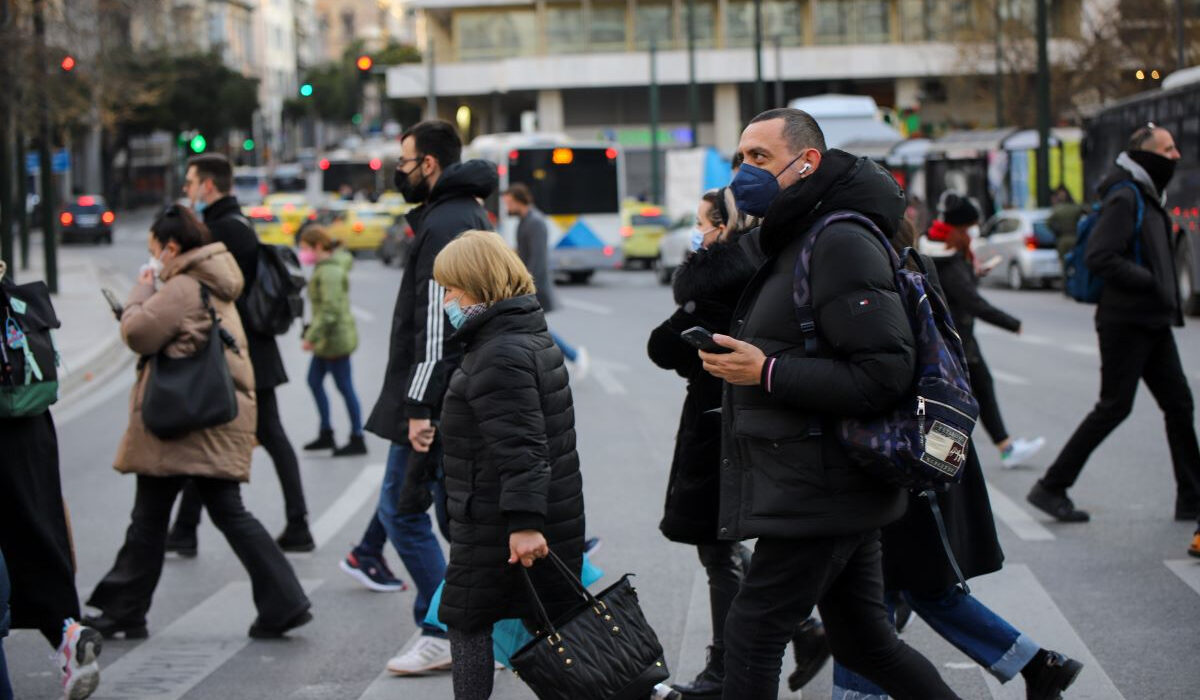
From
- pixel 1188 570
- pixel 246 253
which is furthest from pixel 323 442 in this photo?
pixel 1188 570

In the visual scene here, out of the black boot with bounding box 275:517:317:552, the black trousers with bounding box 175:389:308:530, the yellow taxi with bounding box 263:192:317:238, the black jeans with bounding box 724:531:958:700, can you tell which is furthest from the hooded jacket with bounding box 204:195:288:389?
the yellow taxi with bounding box 263:192:317:238

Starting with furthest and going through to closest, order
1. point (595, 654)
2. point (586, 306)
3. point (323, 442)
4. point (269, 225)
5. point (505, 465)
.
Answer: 1. point (269, 225)
2. point (586, 306)
3. point (323, 442)
4. point (505, 465)
5. point (595, 654)

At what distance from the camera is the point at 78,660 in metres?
5.62

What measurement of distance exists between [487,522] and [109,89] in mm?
32199

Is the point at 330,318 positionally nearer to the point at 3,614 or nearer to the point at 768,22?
the point at 3,614

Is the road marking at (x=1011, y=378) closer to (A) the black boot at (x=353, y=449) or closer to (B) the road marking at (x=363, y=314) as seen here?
(A) the black boot at (x=353, y=449)

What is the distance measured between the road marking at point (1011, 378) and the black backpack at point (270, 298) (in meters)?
8.11

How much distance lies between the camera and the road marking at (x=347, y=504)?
29.0 feet

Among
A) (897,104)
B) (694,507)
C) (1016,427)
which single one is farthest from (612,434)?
(897,104)

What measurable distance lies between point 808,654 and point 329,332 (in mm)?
6535

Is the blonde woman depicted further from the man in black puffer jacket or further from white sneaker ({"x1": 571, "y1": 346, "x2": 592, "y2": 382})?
white sneaker ({"x1": 571, "y1": 346, "x2": 592, "y2": 382})

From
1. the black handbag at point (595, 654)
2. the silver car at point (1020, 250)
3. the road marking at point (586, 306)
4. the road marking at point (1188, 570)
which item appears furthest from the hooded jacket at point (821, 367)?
the silver car at point (1020, 250)

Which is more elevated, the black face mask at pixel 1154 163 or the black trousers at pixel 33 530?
the black face mask at pixel 1154 163

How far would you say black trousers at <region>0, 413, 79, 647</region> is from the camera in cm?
559
